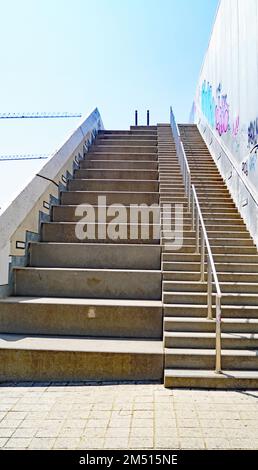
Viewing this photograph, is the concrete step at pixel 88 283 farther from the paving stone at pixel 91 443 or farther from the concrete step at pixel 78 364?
the paving stone at pixel 91 443

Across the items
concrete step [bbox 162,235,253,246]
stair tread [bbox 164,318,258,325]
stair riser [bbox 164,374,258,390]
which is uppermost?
concrete step [bbox 162,235,253,246]

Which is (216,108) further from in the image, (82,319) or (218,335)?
(218,335)

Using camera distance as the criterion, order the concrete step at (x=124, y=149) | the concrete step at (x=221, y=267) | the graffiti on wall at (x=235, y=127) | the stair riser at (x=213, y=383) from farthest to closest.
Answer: the concrete step at (x=124, y=149) → the graffiti on wall at (x=235, y=127) → the concrete step at (x=221, y=267) → the stair riser at (x=213, y=383)

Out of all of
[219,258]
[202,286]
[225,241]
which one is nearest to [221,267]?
[219,258]

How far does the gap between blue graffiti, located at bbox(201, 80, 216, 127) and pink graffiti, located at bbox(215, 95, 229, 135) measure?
0.69 meters

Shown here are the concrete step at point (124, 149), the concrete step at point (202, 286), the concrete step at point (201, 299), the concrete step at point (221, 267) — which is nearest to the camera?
the concrete step at point (201, 299)

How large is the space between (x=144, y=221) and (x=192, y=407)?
147 inches

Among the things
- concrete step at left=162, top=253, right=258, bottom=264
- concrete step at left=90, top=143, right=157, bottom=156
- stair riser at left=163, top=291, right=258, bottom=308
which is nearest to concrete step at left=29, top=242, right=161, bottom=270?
concrete step at left=162, top=253, right=258, bottom=264

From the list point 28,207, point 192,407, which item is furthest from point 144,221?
point 192,407

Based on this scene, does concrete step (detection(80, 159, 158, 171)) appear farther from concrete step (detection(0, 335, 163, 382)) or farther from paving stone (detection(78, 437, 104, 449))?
paving stone (detection(78, 437, 104, 449))

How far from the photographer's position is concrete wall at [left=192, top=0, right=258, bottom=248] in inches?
245

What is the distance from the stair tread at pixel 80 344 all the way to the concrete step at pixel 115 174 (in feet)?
14.4

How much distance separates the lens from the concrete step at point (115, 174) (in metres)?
8.19

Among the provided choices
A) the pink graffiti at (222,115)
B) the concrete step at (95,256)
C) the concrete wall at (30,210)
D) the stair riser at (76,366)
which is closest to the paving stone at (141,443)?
the stair riser at (76,366)
